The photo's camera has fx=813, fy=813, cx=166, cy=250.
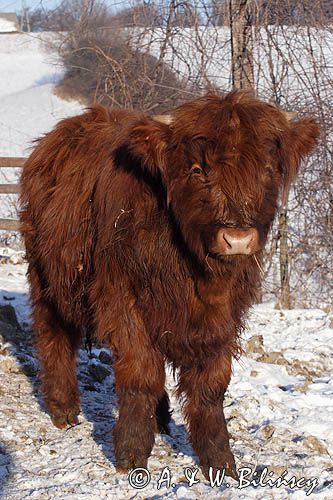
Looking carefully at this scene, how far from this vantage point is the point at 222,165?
391 cm

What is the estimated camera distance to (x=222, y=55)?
981cm

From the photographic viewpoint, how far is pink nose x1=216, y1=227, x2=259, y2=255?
3.75 metres

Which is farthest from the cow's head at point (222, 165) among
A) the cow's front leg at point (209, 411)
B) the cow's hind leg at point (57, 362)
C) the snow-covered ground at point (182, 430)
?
the cow's hind leg at point (57, 362)

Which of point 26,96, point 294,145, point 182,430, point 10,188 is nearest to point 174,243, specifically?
point 294,145

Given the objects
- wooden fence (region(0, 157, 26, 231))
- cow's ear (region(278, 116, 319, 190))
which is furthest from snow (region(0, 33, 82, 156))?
cow's ear (region(278, 116, 319, 190))

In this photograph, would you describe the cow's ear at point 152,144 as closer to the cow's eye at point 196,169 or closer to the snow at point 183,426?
the cow's eye at point 196,169

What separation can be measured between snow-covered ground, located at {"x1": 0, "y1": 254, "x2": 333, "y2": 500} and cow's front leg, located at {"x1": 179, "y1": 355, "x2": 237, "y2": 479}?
0.50 ft

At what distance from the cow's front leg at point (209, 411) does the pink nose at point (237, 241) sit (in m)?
0.94

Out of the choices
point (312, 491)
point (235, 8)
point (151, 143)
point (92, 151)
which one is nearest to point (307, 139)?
point (151, 143)

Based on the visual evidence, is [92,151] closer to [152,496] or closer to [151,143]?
[151,143]

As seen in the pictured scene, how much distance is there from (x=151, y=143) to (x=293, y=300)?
5942 mm

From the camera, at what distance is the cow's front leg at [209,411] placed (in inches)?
179

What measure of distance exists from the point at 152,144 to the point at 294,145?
0.80 m

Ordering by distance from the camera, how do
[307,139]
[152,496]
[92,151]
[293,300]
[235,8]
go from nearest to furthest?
[152,496], [307,139], [92,151], [235,8], [293,300]
